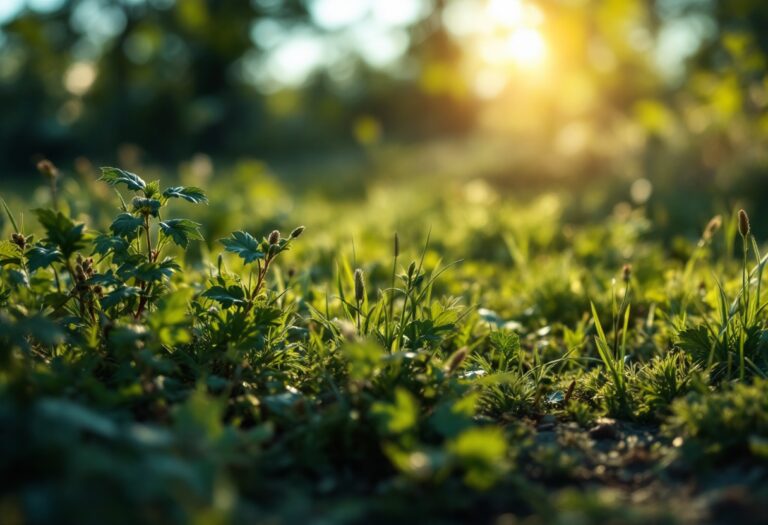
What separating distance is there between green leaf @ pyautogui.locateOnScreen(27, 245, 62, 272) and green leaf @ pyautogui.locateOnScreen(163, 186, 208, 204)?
34cm

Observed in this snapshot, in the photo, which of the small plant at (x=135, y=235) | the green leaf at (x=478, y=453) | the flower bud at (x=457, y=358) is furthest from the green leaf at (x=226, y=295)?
the green leaf at (x=478, y=453)

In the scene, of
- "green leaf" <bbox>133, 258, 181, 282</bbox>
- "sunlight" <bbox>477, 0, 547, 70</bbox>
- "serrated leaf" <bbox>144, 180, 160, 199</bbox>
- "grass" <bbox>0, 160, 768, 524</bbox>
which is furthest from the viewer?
"sunlight" <bbox>477, 0, 547, 70</bbox>

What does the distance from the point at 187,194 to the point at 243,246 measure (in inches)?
9.1

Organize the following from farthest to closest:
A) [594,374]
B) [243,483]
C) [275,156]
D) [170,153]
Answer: [275,156]
[170,153]
[594,374]
[243,483]

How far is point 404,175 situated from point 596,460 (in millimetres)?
7919

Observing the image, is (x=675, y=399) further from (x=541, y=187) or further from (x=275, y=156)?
→ (x=275, y=156)

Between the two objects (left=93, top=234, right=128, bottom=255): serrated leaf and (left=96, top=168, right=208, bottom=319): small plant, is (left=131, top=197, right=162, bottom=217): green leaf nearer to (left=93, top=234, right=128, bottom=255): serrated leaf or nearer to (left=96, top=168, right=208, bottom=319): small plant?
(left=96, top=168, right=208, bottom=319): small plant

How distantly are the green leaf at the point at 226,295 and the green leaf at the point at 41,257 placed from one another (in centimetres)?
42

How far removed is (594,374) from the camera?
2.28 m

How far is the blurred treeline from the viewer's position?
5.79m

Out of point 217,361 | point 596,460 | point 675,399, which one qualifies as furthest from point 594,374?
point 217,361

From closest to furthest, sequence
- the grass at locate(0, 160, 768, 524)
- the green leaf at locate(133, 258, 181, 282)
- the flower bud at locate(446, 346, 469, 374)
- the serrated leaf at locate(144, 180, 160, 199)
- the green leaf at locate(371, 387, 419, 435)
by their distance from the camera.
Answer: the grass at locate(0, 160, 768, 524) < the green leaf at locate(371, 387, 419, 435) < the flower bud at locate(446, 346, 469, 374) < the green leaf at locate(133, 258, 181, 282) < the serrated leaf at locate(144, 180, 160, 199)

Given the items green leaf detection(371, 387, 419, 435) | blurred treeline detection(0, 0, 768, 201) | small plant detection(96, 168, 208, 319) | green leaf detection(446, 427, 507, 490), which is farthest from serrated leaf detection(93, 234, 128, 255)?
blurred treeline detection(0, 0, 768, 201)

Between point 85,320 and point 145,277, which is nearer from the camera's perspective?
point 145,277
